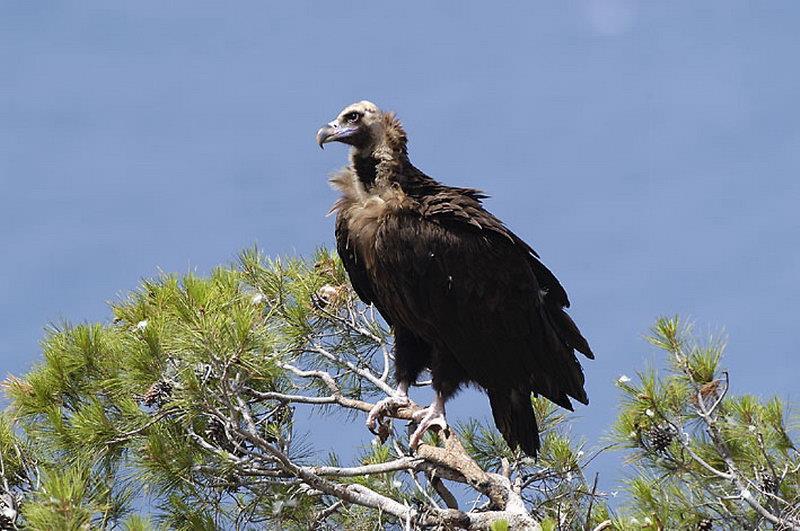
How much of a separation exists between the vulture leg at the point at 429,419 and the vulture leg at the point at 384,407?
9cm

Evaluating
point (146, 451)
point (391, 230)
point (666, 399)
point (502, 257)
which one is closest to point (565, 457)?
point (666, 399)

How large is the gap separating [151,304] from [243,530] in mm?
963

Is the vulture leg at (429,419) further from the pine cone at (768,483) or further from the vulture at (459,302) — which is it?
the pine cone at (768,483)

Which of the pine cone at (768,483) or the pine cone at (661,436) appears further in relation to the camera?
the pine cone at (661,436)

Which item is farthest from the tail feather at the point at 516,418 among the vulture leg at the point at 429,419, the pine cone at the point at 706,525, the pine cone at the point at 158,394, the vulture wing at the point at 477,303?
the pine cone at the point at 158,394

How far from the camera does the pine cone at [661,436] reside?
5.25 m

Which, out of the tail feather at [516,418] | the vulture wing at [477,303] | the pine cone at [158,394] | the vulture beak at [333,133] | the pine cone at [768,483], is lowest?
the pine cone at [158,394]

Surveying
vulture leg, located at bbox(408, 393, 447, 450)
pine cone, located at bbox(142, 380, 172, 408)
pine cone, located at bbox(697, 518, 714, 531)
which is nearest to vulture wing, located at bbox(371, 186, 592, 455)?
vulture leg, located at bbox(408, 393, 447, 450)

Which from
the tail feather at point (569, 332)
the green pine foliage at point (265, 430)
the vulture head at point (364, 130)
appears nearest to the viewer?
the green pine foliage at point (265, 430)

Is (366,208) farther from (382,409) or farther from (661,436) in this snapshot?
(661,436)

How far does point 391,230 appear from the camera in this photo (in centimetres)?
499

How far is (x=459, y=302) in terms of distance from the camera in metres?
5.04

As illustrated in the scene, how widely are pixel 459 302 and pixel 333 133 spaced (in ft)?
3.42

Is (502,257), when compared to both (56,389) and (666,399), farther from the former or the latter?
(56,389)
